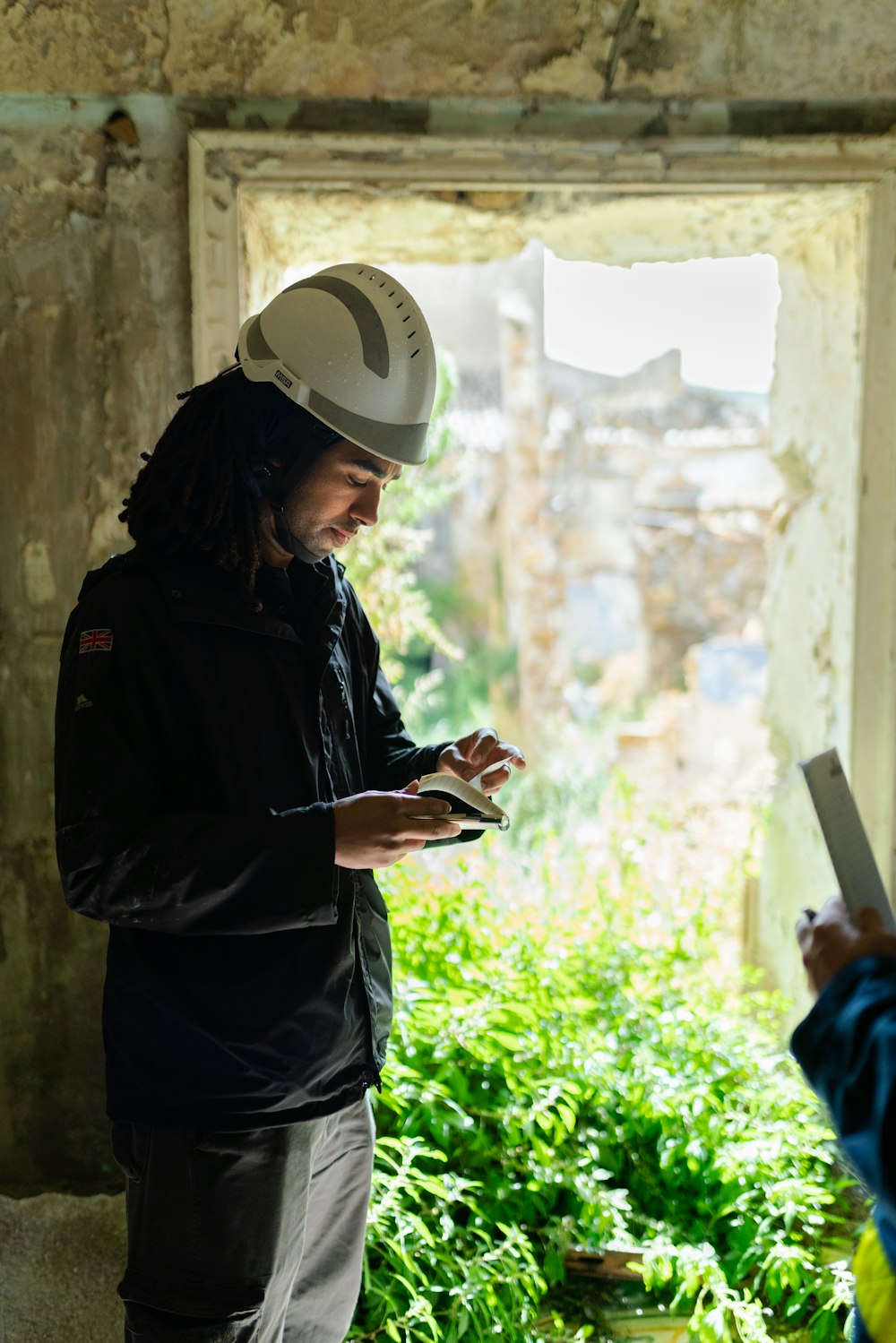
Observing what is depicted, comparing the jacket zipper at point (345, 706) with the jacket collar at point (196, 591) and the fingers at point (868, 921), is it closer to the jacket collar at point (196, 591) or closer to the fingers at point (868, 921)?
the jacket collar at point (196, 591)

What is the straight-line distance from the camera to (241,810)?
4.99 feet

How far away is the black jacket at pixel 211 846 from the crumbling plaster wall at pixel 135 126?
975mm

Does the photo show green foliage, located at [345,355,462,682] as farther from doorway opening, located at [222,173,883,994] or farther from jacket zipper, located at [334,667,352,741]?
jacket zipper, located at [334,667,352,741]

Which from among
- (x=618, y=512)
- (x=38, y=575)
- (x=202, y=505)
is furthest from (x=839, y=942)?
(x=618, y=512)

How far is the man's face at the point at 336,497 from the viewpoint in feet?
5.32

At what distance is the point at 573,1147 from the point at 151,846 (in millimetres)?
1726

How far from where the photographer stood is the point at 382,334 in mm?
1640

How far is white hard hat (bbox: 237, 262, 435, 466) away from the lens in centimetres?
158

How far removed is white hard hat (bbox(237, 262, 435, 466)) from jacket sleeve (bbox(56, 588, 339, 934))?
54cm

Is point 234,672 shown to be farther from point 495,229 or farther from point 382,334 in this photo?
point 495,229

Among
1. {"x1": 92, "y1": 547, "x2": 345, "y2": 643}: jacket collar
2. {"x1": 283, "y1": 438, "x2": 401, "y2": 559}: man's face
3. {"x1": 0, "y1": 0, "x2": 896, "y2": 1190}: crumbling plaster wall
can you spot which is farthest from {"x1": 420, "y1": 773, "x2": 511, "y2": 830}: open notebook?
{"x1": 0, "y1": 0, "x2": 896, "y2": 1190}: crumbling plaster wall

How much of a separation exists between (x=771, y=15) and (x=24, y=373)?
6.33 ft

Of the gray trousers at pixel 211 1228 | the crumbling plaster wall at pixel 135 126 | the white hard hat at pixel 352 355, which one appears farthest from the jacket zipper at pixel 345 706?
the crumbling plaster wall at pixel 135 126

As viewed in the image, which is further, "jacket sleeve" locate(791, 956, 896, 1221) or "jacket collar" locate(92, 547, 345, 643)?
"jacket collar" locate(92, 547, 345, 643)
